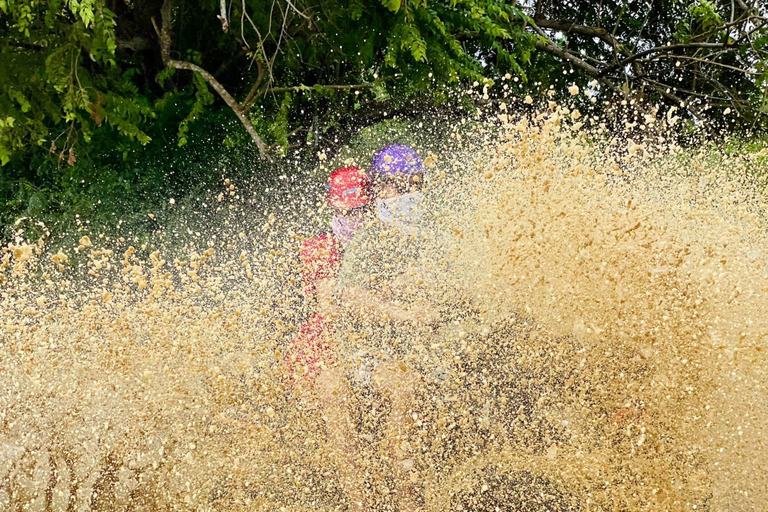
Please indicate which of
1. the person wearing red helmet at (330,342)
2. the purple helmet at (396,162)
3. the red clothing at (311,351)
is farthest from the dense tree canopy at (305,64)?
the red clothing at (311,351)

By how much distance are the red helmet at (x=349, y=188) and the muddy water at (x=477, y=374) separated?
0.80 metres

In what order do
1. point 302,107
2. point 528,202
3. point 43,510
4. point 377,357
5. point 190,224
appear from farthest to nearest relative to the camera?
point 302,107, point 190,224, point 528,202, point 377,357, point 43,510

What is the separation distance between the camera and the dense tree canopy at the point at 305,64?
5.12 m

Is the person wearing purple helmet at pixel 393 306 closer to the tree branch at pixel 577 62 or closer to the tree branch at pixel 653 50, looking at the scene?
the tree branch at pixel 577 62

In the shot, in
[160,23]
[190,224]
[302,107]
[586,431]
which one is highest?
[160,23]

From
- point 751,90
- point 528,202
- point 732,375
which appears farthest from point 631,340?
point 751,90

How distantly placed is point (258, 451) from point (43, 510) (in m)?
1.05

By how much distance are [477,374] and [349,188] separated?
2119 mm

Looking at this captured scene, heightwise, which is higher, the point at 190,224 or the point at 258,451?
the point at 190,224

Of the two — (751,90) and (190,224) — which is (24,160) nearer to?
(190,224)

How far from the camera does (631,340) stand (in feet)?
12.9

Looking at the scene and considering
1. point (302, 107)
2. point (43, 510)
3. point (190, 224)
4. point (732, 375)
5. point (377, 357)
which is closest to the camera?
point (43, 510)

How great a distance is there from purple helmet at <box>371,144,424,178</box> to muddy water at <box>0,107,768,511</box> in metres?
0.71

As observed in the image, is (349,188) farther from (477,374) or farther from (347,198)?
(477,374)
